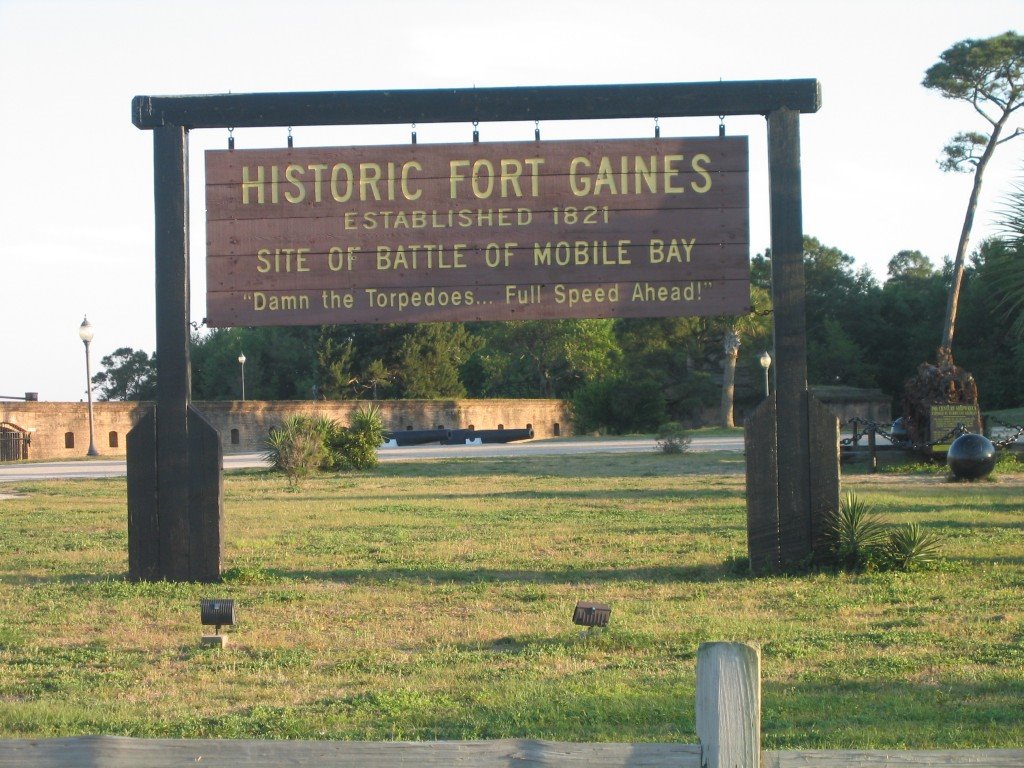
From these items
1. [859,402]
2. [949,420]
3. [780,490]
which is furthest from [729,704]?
[859,402]

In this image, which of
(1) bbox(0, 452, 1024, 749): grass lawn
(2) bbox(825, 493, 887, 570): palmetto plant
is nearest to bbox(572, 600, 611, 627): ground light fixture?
(1) bbox(0, 452, 1024, 749): grass lawn

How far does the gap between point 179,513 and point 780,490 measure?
16.6 ft

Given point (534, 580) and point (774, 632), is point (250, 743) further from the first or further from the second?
point (534, 580)

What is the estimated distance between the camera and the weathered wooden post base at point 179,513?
10016mm

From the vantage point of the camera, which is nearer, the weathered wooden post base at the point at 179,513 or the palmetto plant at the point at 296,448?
the weathered wooden post base at the point at 179,513

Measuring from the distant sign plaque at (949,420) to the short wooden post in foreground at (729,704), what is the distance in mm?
23642

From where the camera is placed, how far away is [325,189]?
10.3 metres

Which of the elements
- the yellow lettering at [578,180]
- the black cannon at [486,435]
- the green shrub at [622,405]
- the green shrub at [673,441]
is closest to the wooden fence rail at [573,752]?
the yellow lettering at [578,180]

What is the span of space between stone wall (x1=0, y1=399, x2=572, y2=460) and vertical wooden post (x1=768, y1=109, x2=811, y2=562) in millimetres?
30896

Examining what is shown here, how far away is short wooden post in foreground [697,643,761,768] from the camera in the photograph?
311cm

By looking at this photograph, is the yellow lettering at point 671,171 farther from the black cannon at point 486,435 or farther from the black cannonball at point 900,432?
the black cannon at point 486,435

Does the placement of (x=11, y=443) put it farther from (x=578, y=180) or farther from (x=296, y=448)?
(x=578, y=180)

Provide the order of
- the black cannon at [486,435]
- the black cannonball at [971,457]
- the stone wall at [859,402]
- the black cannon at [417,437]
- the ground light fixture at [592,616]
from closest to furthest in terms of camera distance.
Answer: the ground light fixture at [592,616] < the black cannonball at [971,457] < the black cannon at [417,437] < the black cannon at [486,435] < the stone wall at [859,402]

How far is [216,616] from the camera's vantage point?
7.58m
